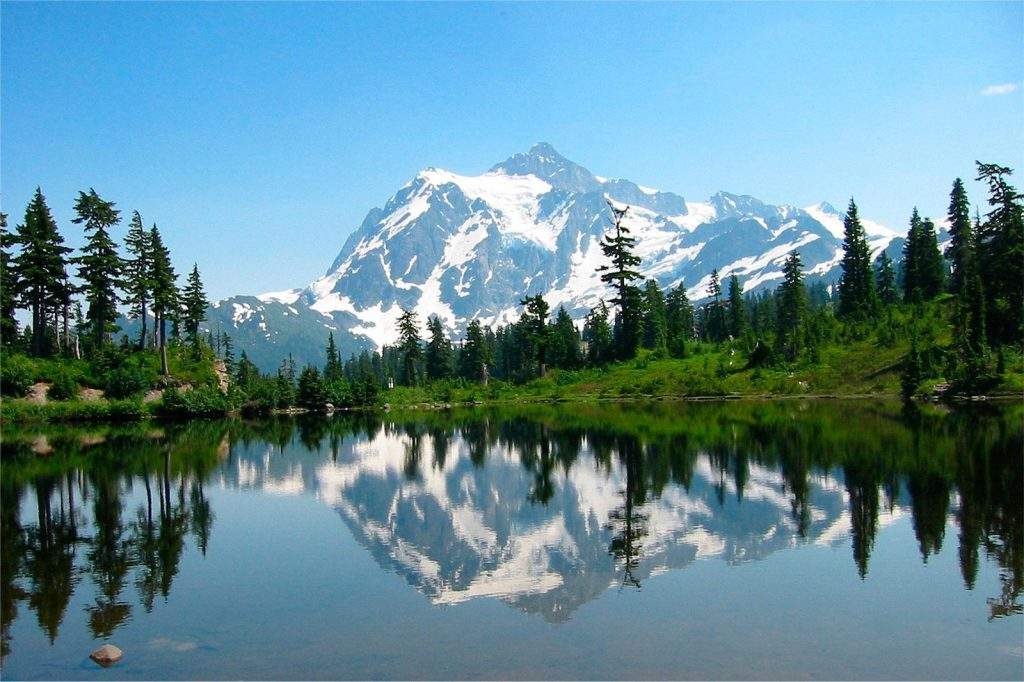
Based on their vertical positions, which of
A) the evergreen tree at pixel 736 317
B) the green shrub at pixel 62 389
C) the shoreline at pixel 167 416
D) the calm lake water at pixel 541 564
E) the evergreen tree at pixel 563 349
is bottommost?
the calm lake water at pixel 541 564

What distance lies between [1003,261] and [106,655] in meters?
94.2

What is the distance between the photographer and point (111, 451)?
49281 mm

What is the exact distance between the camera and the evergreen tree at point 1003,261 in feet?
263

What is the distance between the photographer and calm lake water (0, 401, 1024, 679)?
1386cm

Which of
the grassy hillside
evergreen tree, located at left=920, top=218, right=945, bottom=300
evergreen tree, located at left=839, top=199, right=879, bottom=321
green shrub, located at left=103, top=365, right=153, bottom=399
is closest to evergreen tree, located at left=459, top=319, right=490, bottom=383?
the grassy hillside

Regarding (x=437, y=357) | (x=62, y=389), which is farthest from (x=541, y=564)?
(x=437, y=357)

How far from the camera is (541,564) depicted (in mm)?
20078

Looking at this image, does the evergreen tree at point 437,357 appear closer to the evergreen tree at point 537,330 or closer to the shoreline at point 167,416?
the evergreen tree at point 537,330

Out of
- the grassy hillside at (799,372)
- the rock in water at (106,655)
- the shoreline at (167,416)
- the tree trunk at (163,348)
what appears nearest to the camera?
the rock in water at (106,655)

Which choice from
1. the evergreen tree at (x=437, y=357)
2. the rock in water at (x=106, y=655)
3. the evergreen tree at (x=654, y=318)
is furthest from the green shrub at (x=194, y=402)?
the rock in water at (x=106, y=655)

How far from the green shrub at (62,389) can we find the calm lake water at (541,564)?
43.6 metres

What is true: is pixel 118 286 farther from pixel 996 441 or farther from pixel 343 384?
pixel 996 441

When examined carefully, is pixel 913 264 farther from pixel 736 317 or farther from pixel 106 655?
pixel 106 655

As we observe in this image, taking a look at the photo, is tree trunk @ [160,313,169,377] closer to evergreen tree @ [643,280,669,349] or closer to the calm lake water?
the calm lake water
